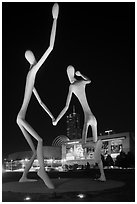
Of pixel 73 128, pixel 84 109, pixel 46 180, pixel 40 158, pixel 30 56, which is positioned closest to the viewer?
pixel 46 180

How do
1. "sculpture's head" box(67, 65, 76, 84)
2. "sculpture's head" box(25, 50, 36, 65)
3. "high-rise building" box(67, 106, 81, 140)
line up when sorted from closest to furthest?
"sculpture's head" box(25, 50, 36, 65) → "sculpture's head" box(67, 65, 76, 84) → "high-rise building" box(67, 106, 81, 140)

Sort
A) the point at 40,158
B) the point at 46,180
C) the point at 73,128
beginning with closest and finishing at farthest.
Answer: the point at 46,180
the point at 40,158
the point at 73,128

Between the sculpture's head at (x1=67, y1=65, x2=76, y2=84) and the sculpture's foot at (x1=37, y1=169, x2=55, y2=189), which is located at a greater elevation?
the sculpture's head at (x1=67, y1=65, x2=76, y2=84)

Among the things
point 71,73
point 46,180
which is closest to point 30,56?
point 71,73

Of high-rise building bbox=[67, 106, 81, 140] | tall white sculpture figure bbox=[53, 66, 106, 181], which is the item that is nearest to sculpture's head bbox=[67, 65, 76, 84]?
tall white sculpture figure bbox=[53, 66, 106, 181]

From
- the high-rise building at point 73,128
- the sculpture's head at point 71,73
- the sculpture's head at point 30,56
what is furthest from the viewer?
the high-rise building at point 73,128

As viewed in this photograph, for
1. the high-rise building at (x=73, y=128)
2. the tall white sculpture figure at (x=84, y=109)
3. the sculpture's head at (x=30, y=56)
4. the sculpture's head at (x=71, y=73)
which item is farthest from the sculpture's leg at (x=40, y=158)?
the high-rise building at (x=73, y=128)

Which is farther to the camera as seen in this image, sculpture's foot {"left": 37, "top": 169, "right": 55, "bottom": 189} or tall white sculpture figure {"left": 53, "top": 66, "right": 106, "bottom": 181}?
tall white sculpture figure {"left": 53, "top": 66, "right": 106, "bottom": 181}

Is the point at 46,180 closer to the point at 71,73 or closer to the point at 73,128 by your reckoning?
the point at 71,73

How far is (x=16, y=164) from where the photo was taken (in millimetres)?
86062

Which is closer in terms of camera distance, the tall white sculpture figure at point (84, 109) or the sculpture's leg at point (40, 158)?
the sculpture's leg at point (40, 158)

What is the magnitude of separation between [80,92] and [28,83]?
2139mm

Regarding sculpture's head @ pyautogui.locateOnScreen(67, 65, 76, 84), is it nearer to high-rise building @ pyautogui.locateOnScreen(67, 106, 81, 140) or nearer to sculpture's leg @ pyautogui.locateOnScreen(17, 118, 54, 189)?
sculpture's leg @ pyautogui.locateOnScreen(17, 118, 54, 189)

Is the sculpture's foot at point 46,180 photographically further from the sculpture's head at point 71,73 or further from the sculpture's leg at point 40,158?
the sculpture's head at point 71,73
